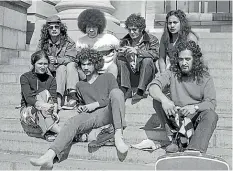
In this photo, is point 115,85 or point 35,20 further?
point 35,20

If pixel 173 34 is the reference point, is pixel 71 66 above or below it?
below

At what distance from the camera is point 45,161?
4.18 metres

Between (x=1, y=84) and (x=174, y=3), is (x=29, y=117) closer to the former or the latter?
(x=1, y=84)

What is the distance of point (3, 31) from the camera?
25.8 ft

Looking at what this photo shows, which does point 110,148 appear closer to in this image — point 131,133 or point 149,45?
point 131,133

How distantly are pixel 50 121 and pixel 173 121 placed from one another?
56.4 inches

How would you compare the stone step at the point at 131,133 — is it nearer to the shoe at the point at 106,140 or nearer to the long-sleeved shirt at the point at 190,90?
the shoe at the point at 106,140

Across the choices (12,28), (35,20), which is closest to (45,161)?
(12,28)

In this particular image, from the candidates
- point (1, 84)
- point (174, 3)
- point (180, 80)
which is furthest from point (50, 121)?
point (174, 3)

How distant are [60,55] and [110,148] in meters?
1.95

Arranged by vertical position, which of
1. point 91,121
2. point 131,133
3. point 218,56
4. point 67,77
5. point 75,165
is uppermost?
point 218,56

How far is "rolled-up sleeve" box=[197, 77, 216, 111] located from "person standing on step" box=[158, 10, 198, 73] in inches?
47.1

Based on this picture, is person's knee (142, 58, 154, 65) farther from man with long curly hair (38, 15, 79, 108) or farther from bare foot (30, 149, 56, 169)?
bare foot (30, 149, 56, 169)

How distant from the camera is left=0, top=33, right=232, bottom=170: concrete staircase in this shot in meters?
4.46
